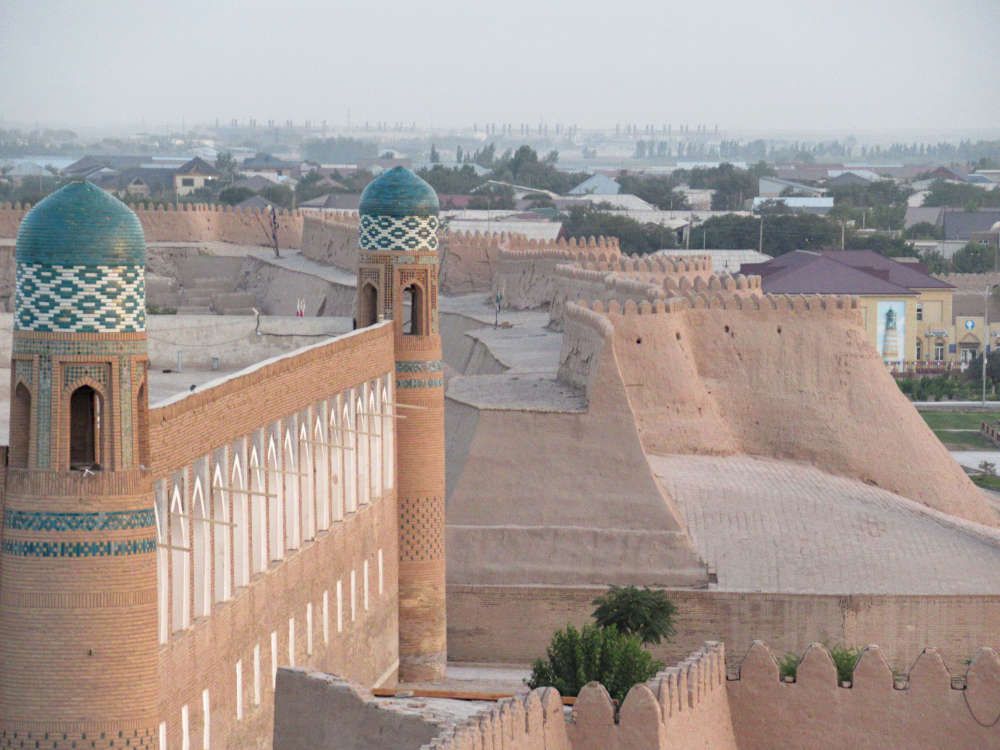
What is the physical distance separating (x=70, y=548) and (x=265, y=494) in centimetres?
475

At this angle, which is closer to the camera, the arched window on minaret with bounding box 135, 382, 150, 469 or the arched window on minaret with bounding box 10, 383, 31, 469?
the arched window on minaret with bounding box 10, 383, 31, 469

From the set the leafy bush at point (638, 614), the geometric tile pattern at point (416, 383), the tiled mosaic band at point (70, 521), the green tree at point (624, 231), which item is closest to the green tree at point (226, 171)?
the green tree at point (624, 231)

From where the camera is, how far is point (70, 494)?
20922mm

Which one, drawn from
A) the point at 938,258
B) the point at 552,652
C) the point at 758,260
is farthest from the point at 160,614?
the point at 938,258

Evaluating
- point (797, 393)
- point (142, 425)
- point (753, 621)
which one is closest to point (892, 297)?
point (797, 393)

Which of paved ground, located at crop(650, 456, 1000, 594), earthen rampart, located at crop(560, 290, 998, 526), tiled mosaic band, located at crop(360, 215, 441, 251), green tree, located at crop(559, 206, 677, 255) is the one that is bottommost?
green tree, located at crop(559, 206, 677, 255)

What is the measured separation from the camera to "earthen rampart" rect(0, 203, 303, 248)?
8175 cm

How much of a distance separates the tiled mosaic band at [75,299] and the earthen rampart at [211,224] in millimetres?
58487

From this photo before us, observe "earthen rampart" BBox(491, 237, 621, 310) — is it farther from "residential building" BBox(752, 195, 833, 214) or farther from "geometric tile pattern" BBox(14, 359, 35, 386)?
"residential building" BBox(752, 195, 833, 214)

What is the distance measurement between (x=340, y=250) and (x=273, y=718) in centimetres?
5015

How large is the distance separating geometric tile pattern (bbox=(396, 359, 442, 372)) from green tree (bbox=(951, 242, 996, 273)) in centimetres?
8178

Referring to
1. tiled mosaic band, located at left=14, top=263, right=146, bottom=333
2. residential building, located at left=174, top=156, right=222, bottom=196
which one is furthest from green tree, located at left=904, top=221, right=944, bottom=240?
tiled mosaic band, located at left=14, top=263, right=146, bottom=333

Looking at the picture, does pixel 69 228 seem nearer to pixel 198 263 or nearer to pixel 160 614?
pixel 160 614

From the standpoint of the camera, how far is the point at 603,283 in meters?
51.3
